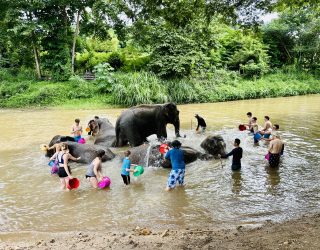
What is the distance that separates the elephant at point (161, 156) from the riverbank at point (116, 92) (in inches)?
581

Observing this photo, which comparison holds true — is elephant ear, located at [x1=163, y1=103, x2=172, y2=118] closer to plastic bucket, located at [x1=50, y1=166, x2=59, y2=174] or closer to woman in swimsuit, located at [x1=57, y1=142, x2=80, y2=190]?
plastic bucket, located at [x1=50, y1=166, x2=59, y2=174]

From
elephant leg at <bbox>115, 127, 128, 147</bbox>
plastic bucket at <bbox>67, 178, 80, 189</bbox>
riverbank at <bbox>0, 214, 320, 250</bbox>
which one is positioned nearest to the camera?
riverbank at <bbox>0, 214, 320, 250</bbox>

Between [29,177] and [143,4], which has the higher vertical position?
[143,4]

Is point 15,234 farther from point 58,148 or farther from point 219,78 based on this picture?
point 219,78

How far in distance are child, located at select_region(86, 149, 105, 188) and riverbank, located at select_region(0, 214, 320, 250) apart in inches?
92.7

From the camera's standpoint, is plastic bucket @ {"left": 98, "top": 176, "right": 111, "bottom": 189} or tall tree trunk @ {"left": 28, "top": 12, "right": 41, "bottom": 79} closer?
plastic bucket @ {"left": 98, "top": 176, "right": 111, "bottom": 189}

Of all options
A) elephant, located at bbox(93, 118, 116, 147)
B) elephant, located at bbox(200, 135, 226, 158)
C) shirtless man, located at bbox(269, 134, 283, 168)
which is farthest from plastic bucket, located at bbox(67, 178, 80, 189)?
shirtless man, located at bbox(269, 134, 283, 168)

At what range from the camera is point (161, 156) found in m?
10.7

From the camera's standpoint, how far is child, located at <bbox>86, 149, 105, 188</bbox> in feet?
27.9

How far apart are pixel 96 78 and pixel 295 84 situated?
20038mm

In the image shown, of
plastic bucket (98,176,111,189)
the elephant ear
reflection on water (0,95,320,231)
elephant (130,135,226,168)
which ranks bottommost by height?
reflection on water (0,95,320,231)

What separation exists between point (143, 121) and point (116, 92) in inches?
571

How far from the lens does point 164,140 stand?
12.5m

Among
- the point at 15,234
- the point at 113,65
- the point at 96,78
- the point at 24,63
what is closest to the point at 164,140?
the point at 15,234
